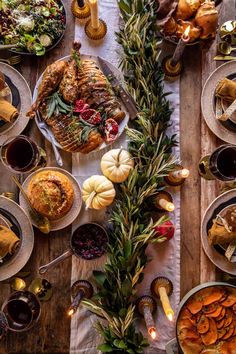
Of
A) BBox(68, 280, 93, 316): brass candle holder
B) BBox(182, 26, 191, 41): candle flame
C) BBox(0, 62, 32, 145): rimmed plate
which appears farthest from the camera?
BBox(0, 62, 32, 145): rimmed plate

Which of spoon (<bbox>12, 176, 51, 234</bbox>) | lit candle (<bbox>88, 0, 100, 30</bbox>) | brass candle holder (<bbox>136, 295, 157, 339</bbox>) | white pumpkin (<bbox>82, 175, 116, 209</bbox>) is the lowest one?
brass candle holder (<bbox>136, 295, 157, 339</bbox>)

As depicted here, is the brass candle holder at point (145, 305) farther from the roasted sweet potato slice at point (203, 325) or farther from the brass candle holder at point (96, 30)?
the brass candle holder at point (96, 30)

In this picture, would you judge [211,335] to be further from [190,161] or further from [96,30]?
[96,30]

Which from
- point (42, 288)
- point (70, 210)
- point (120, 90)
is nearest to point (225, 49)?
point (120, 90)

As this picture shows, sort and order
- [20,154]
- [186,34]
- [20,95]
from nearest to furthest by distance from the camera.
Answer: [186,34]
[20,154]
[20,95]

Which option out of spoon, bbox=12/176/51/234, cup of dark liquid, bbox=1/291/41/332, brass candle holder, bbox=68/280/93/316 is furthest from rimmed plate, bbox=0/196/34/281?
brass candle holder, bbox=68/280/93/316

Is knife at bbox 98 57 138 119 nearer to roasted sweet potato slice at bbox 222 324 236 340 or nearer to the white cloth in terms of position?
the white cloth
